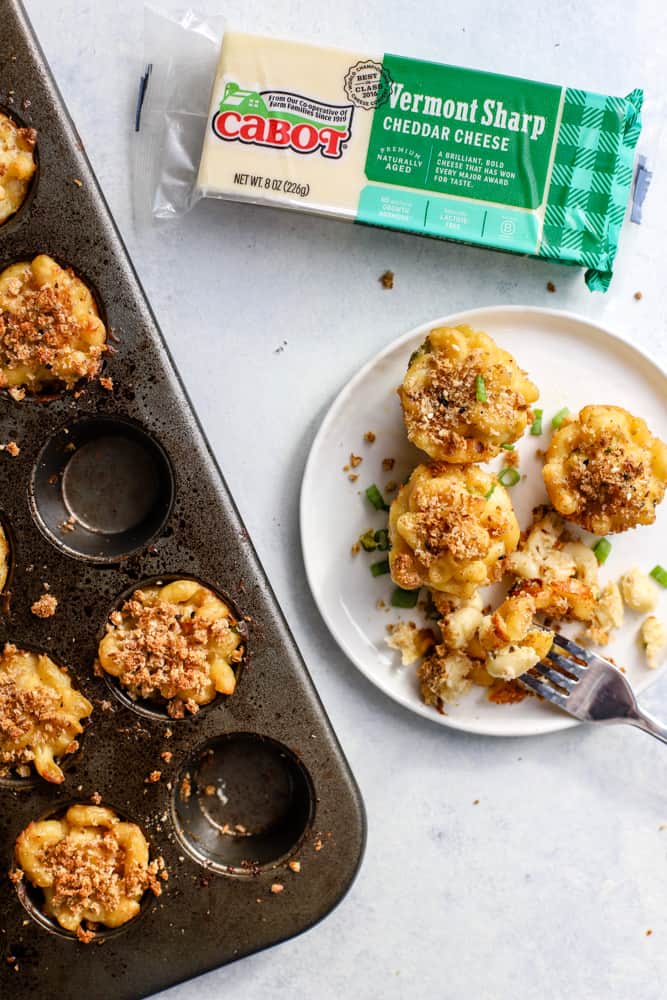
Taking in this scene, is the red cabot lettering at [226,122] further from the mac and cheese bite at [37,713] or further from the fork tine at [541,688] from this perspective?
the fork tine at [541,688]

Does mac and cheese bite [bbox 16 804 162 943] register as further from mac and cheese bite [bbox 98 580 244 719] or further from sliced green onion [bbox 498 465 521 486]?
sliced green onion [bbox 498 465 521 486]

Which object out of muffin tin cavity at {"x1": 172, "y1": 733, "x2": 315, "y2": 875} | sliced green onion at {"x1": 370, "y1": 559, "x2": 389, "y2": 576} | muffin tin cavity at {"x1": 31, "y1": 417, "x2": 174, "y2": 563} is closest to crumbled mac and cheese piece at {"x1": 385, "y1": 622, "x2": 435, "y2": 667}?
sliced green onion at {"x1": 370, "y1": 559, "x2": 389, "y2": 576}

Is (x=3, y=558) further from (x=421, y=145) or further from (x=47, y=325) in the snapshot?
(x=421, y=145)

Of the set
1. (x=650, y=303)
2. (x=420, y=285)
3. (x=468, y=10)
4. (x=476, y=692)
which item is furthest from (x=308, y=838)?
(x=468, y=10)

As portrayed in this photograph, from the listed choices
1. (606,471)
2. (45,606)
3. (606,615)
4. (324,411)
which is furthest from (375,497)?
(45,606)

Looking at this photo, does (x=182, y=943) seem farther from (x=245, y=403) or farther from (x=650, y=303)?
(x=650, y=303)
